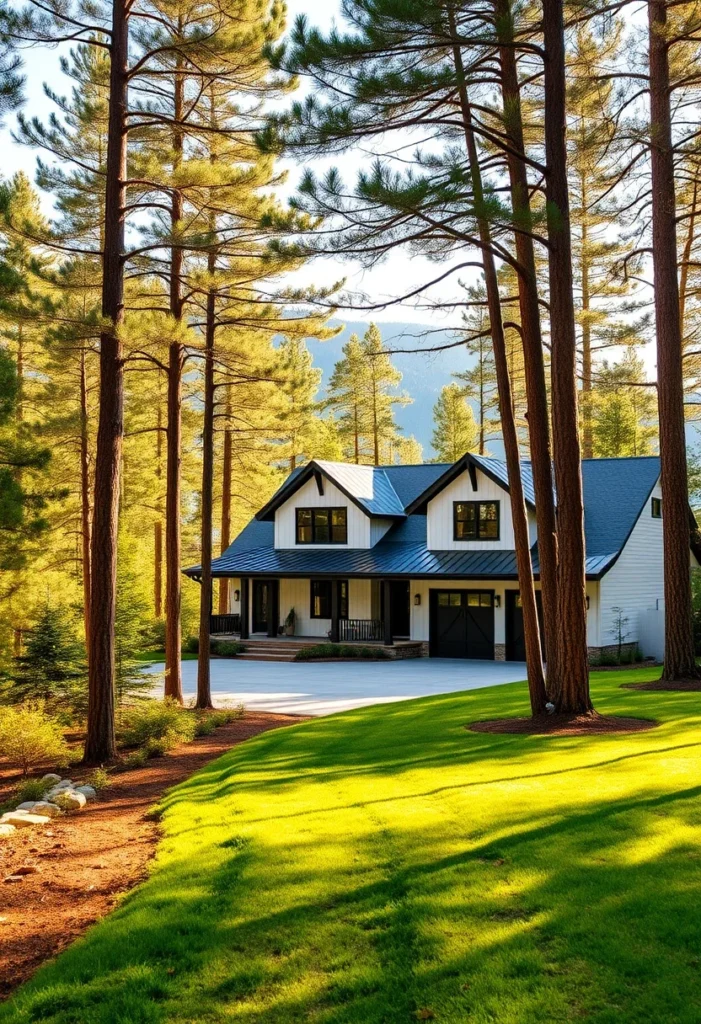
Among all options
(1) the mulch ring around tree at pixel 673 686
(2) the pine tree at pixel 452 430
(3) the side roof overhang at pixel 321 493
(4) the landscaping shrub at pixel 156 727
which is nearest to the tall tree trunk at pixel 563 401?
(1) the mulch ring around tree at pixel 673 686

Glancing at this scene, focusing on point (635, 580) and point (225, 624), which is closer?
point (635, 580)

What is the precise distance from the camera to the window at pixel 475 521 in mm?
27250

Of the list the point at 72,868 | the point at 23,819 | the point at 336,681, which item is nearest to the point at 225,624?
the point at 336,681

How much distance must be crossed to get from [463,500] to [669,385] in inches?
505

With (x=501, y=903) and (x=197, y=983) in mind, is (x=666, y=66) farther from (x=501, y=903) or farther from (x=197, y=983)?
(x=197, y=983)

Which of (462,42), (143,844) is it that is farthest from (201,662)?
Result: (462,42)

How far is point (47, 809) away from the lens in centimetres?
912

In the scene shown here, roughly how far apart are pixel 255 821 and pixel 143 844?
3.29ft

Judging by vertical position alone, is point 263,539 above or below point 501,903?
above

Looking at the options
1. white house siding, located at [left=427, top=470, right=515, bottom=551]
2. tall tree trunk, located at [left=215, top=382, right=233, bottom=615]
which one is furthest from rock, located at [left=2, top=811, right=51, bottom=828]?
tall tree trunk, located at [left=215, top=382, right=233, bottom=615]

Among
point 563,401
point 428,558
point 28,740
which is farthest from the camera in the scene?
point 428,558

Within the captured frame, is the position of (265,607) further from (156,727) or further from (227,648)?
(156,727)

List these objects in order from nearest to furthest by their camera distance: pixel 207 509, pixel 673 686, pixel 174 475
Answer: pixel 673 686, pixel 174 475, pixel 207 509

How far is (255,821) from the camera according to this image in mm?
7473
